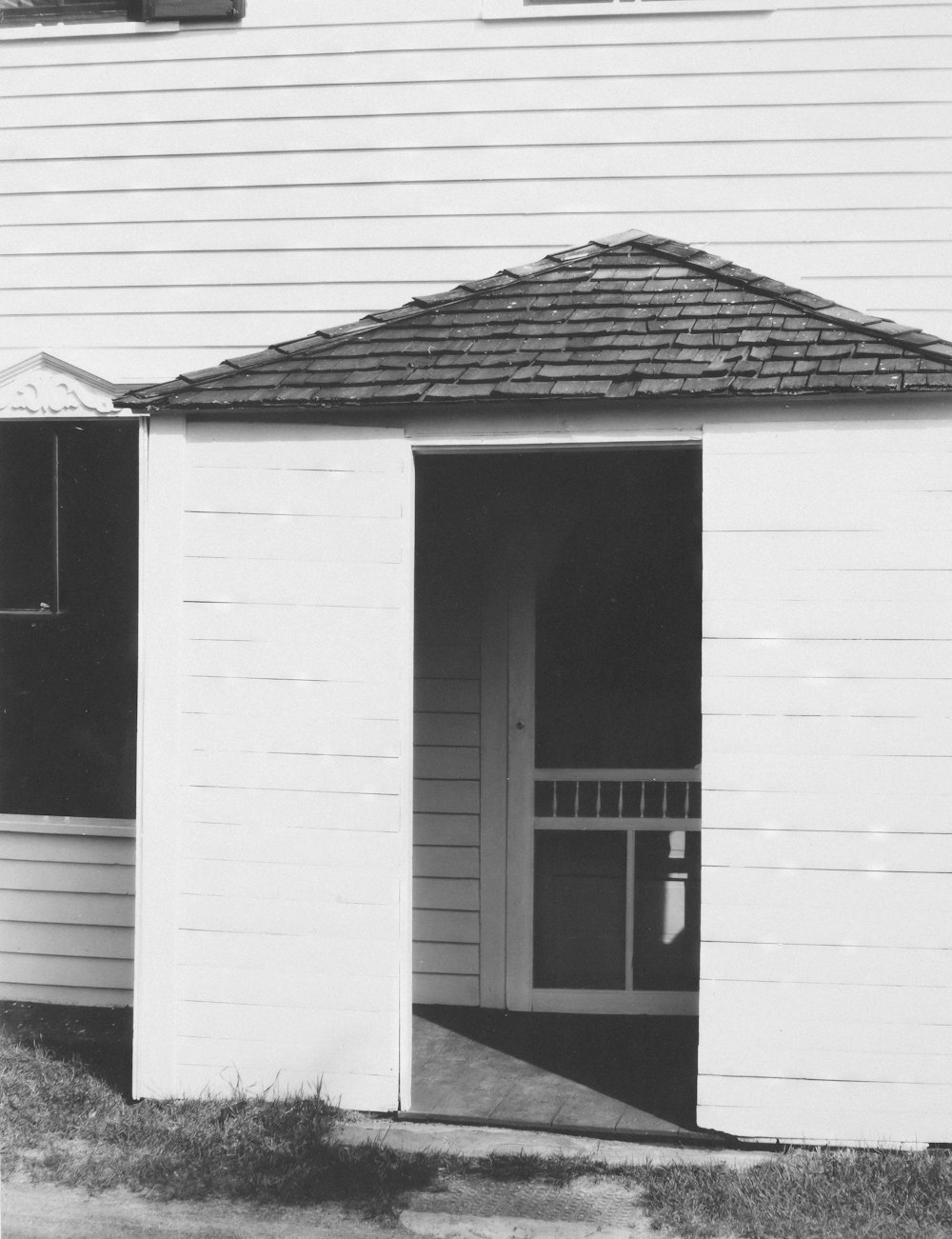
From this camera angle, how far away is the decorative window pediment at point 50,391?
633 centimetres

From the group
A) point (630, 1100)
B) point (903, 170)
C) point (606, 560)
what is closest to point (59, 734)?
point (606, 560)

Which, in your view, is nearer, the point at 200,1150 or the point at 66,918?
the point at 200,1150

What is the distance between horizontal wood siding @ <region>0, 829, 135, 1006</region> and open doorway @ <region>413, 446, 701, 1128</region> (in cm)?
146

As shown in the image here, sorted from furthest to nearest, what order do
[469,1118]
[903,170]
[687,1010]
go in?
1. [687,1010]
2. [903,170]
3. [469,1118]

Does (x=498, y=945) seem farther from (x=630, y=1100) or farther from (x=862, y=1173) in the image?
(x=862, y=1173)

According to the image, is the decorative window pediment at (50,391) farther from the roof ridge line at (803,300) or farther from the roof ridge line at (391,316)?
the roof ridge line at (803,300)

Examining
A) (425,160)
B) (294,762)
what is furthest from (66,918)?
(425,160)

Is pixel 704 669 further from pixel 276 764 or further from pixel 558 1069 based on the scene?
pixel 558 1069

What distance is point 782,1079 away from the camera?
184 inches

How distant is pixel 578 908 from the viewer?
21.6ft

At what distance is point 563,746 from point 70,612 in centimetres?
254

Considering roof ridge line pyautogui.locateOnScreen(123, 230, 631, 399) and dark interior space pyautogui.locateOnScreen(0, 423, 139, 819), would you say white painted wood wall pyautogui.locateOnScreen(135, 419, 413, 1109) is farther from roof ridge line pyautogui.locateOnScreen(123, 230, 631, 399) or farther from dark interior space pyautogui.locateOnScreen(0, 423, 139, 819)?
dark interior space pyautogui.locateOnScreen(0, 423, 139, 819)

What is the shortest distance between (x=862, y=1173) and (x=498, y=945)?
8.07ft

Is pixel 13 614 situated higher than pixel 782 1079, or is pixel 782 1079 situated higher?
pixel 13 614
